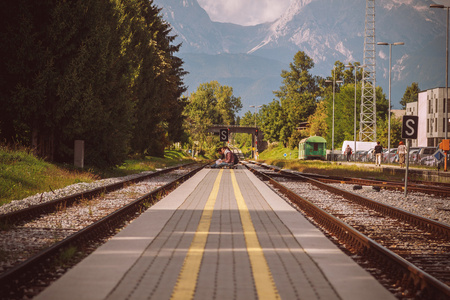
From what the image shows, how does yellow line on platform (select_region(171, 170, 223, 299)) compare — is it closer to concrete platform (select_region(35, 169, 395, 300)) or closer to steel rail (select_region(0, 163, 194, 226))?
concrete platform (select_region(35, 169, 395, 300))

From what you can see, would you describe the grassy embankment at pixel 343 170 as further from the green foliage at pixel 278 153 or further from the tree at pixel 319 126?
the tree at pixel 319 126

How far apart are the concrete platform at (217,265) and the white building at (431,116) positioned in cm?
7307

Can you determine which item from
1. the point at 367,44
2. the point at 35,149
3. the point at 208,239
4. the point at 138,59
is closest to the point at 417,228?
the point at 208,239

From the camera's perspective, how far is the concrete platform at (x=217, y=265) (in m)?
5.03

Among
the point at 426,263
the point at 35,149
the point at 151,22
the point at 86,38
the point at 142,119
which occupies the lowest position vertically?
the point at 426,263

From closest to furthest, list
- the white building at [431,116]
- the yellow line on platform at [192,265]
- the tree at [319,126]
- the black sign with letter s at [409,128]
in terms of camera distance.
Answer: the yellow line on platform at [192,265] < the black sign with letter s at [409,128] < the white building at [431,116] < the tree at [319,126]

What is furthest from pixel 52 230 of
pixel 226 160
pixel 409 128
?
pixel 226 160

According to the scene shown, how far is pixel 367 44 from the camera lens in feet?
234

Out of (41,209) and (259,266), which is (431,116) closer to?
(41,209)

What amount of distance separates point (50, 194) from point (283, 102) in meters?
109

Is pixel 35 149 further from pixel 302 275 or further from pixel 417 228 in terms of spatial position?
pixel 302 275

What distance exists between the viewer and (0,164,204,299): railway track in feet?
17.9

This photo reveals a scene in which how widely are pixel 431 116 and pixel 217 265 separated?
81.3 meters

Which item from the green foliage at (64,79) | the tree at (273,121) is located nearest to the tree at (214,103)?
the tree at (273,121)
